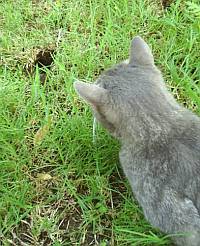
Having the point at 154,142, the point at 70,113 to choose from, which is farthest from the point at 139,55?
the point at 70,113

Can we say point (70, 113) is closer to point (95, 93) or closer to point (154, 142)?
point (95, 93)

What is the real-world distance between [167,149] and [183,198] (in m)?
0.24

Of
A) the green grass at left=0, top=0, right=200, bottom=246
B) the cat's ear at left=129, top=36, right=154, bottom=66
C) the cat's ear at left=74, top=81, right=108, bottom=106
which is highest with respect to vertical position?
the cat's ear at left=129, top=36, right=154, bottom=66

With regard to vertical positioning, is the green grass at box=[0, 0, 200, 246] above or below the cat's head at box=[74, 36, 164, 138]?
below

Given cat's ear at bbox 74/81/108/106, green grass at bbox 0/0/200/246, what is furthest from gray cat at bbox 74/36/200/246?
green grass at bbox 0/0/200/246

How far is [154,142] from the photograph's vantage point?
2889 mm

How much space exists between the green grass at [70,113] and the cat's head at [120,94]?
1.42ft

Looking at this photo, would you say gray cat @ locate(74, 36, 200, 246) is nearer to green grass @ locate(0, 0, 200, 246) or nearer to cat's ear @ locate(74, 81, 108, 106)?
cat's ear @ locate(74, 81, 108, 106)

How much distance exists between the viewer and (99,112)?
9.89ft

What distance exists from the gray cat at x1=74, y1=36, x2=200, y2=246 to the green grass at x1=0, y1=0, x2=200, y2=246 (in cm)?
21

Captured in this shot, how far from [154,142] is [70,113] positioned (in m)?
0.89

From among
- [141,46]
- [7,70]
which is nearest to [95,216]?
[141,46]

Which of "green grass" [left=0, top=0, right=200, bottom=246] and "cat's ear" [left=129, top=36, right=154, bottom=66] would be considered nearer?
"cat's ear" [left=129, top=36, right=154, bottom=66]

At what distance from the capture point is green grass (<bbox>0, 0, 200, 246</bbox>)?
10.6 feet
